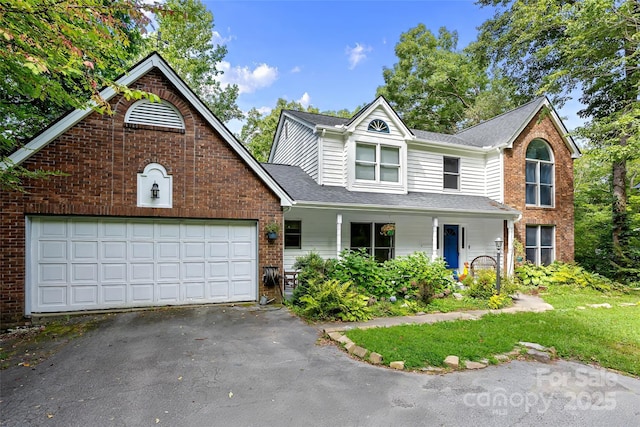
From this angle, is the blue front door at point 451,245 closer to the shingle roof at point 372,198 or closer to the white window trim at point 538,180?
the shingle roof at point 372,198

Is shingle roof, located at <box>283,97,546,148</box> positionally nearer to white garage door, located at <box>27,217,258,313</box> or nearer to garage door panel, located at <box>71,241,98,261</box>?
white garage door, located at <box>27,217,258,313</box>

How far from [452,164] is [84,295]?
43.3ft

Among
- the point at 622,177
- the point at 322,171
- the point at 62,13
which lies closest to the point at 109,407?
the point at 62,13

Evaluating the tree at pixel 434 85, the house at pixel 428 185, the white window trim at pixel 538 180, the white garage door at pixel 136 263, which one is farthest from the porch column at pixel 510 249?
the tree at pixel 434 85

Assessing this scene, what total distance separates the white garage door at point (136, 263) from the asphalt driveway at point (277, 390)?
219 cm

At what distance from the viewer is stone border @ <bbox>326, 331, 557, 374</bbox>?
4578 millimetres

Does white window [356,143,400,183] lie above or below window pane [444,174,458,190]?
above

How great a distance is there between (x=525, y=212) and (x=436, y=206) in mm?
4645

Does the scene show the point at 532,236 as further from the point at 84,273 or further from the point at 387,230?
the point at 84,273

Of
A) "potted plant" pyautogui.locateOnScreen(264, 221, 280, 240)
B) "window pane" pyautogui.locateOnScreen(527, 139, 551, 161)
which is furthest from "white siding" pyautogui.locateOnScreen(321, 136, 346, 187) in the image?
"window pane" pyautogui.locateOnScreen(527, 139, 551, 161)

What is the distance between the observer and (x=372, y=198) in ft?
36.1

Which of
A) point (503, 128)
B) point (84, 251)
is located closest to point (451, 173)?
point (503, 128)

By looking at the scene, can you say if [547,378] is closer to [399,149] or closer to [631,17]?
[399,149]

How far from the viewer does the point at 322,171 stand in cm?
1155
